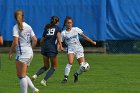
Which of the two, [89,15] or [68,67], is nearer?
[68,67]

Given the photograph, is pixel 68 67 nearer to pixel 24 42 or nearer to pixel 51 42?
pixel 51 42

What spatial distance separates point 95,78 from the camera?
647 inches

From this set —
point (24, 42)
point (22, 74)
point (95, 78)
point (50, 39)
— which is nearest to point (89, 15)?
point (95, 78)

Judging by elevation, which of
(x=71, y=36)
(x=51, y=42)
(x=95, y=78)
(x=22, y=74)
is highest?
(x=71, y=36)

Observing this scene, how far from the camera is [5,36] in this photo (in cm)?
2648

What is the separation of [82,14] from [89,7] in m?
0.48

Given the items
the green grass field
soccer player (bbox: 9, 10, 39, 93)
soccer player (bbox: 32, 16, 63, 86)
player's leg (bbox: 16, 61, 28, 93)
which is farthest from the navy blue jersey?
player's leg (bbox: 16, 61, 28, 93)

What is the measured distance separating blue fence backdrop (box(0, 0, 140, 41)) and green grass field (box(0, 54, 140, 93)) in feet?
8.39

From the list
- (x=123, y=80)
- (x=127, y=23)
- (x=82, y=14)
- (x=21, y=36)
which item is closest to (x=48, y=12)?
(x=82, y=14)

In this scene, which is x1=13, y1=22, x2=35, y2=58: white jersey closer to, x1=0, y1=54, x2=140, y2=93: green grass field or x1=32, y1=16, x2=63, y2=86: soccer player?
x1=0, y1=54, x2=140, y2=93: green grass field

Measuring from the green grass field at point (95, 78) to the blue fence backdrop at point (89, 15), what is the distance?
2.56 m

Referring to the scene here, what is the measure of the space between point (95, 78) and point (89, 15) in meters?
10.3

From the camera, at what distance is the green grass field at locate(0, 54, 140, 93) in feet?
45.0

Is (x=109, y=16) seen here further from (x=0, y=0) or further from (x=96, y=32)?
(x=0, y=0)
